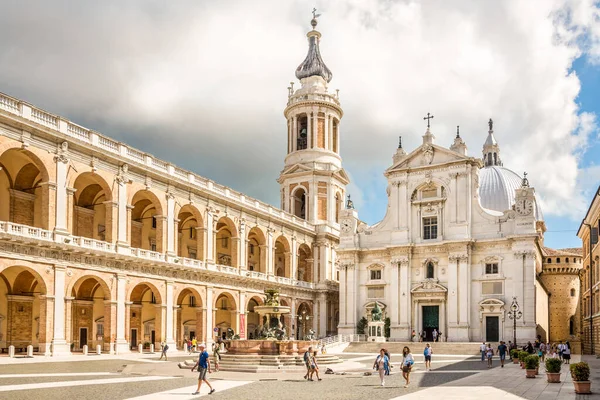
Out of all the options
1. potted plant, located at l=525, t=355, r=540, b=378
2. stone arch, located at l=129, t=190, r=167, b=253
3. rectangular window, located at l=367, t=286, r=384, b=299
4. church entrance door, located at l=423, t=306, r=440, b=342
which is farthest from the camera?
rectangular window, located at l=367, t=286, r=384, b=299

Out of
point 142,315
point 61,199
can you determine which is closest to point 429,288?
point 142,315

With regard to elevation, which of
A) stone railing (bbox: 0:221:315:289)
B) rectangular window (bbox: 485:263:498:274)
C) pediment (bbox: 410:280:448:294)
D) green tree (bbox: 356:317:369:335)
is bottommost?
green tree (bbox: 356:317:369:335)

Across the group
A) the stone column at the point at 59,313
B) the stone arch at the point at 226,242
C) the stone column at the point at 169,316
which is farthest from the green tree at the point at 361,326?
the stone column at the point at 59,313

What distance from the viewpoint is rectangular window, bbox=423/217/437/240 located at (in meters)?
61.6

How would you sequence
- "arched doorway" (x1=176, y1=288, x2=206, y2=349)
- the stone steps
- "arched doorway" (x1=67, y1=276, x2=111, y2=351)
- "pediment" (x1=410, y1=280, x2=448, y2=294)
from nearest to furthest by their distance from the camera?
"arched doorway" (x1=67, y1=276, x2=111, y2=351) < the stone steps < "arched doorway" (x1=176, y1=288, x2=206, y2=349) < "pediment" (x1=410, y1=280, x2=448, y2=294)

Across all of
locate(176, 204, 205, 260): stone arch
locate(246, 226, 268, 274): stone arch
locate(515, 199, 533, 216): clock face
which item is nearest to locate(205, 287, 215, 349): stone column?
locate(176, 204, 205, 260): stone arch

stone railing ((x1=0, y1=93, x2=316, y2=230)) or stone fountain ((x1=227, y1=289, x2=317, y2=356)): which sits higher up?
stone railing ((x1=0, y1=93, x2=316, y2=230))

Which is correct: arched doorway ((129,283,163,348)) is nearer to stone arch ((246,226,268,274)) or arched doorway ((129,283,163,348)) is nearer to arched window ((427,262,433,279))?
stone arch ((246,226,268,274))

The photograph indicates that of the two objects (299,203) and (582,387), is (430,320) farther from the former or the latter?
(582,387)

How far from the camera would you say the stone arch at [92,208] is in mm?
43156

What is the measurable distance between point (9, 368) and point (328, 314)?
144ft

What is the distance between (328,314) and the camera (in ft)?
229

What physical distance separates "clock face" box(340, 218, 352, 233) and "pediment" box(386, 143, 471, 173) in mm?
6532

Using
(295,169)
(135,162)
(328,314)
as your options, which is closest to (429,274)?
(328,314)
